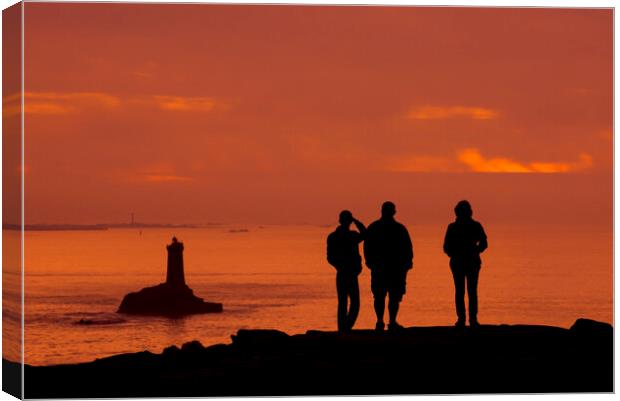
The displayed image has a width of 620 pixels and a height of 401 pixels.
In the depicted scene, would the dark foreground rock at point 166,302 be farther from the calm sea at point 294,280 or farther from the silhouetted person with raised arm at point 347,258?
the silhouetted person with raised arm at point 347,258

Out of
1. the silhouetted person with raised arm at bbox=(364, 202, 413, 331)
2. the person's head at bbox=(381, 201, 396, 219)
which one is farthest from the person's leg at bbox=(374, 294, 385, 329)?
the person's head at bbox=(381, 201, 396, 219)

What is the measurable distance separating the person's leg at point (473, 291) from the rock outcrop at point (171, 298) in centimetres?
464

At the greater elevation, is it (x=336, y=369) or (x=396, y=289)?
(x=396, y=289)

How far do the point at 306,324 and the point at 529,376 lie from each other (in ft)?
11.3

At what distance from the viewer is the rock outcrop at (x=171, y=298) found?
23.7 metres

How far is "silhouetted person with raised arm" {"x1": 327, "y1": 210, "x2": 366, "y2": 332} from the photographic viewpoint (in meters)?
21.1

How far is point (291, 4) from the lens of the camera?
2139 cm

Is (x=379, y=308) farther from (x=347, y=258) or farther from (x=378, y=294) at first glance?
(x=347, y=258)

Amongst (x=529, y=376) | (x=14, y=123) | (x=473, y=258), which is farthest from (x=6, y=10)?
(x=529, y=376)

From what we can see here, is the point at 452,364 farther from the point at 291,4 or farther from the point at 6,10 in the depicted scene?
the point at 6,10

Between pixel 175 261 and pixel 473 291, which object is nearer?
pixel 473 291

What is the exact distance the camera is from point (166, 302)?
28.6 m

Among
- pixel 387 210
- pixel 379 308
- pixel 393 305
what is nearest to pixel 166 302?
pixel 379 308

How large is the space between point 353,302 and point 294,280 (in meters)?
1.62
